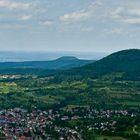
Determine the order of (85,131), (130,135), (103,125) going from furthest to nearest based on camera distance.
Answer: (103,125), (85,131), (130,135)

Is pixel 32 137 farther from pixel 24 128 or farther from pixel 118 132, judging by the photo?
pixel 118 132

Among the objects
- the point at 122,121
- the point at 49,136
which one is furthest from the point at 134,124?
the point at 49,136

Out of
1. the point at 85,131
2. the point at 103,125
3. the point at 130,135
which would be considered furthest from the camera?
the point at 103,125

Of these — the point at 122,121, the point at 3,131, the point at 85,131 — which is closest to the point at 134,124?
the point at 122,121

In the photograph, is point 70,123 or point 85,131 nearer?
point 85,131

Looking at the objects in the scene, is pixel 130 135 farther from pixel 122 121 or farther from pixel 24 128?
pixel 24 128

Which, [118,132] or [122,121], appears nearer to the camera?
[118,132]

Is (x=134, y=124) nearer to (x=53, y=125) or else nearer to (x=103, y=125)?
(x=103, y=125)

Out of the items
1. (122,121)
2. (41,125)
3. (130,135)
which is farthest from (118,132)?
(41,125)
